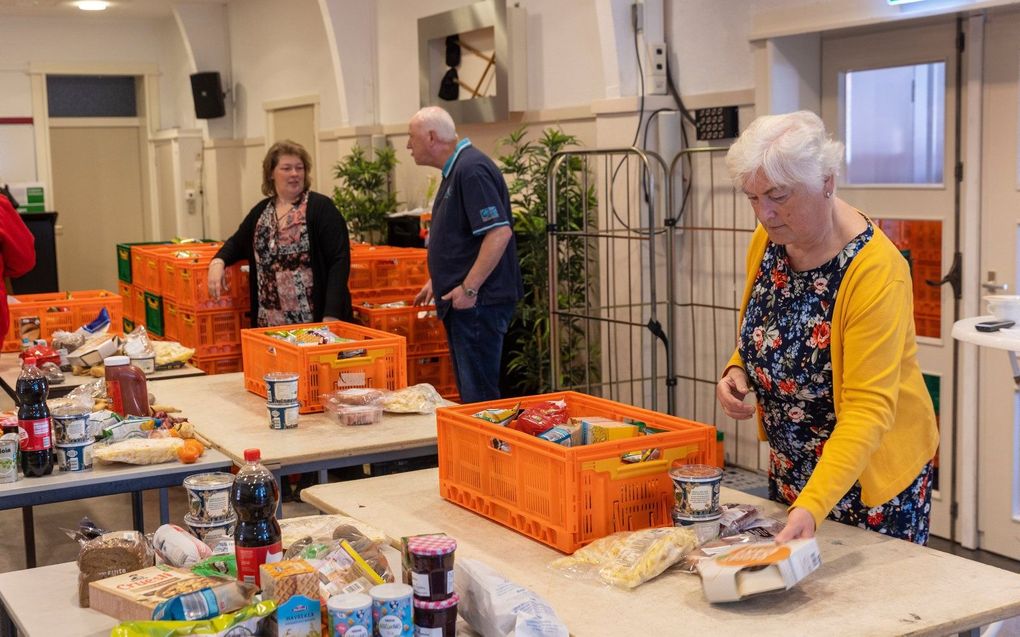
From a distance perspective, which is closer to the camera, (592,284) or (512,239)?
(512,239)

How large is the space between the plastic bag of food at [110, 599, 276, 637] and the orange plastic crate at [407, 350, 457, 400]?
3.71 metres

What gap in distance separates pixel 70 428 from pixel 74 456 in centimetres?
8

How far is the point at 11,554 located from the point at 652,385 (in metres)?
3.14

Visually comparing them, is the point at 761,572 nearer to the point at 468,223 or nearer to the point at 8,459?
the point at 8,459

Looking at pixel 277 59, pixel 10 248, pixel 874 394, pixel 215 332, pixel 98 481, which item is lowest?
pixel 98 481

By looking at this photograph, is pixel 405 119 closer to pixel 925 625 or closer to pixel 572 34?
pixel 572 34

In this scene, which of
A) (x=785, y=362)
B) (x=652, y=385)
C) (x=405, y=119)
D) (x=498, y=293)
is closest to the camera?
(x=785, y=362)

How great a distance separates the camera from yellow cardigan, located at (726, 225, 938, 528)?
2.18 meters

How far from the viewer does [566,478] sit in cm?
234

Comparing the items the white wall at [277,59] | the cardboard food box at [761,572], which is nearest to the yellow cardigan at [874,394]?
the cardboard food box at [761,572]

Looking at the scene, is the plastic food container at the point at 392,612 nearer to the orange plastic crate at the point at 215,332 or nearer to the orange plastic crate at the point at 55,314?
the orange plastic crate at the point at 55,314

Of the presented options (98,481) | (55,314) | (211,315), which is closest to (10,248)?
(55,314)

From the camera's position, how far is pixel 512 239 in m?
4.89

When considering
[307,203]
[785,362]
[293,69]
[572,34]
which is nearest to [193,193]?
[293,69]
